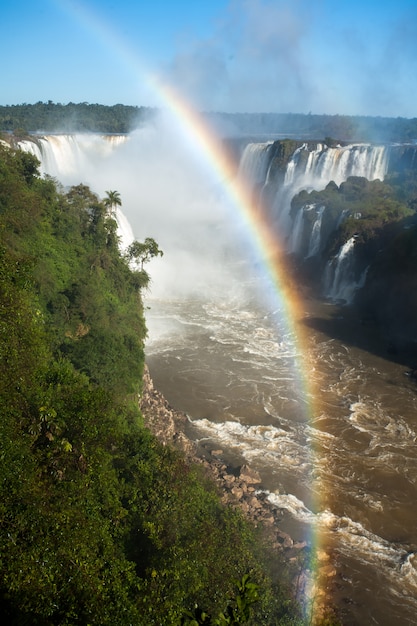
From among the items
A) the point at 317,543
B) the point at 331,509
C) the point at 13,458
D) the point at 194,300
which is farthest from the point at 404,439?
the point at 194,300

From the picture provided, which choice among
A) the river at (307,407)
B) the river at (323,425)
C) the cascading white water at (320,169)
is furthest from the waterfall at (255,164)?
the river at (323,425)

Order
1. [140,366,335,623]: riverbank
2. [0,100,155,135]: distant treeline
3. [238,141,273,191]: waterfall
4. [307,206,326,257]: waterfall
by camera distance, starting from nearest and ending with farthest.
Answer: [140,366,335,623]: riverbank
[307,206,326,257]: waterfall
[238,141,273,191]: waterfall
[0,100,155,135]: distant treeline

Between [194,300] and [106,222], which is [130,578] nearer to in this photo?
[106,222]

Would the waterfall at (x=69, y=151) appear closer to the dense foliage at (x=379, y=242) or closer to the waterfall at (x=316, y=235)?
the dense foliage at (x=379, y=242)

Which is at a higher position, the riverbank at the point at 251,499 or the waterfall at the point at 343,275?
the waterfall at the point at 343,275

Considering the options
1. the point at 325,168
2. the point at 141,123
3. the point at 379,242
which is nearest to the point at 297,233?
the point at 379,242

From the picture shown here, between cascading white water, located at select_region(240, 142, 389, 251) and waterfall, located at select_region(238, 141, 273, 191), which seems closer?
cascading white water, located at select_region(240, 142, 389, 251)

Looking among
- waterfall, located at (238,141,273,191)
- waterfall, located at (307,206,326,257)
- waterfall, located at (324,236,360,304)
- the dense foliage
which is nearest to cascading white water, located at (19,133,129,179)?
waterfall, located at (238,141,273,191)

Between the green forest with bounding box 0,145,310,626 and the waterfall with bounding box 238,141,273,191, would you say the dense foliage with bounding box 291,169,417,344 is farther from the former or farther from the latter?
the green forest with bounding box 0,145,310,626
